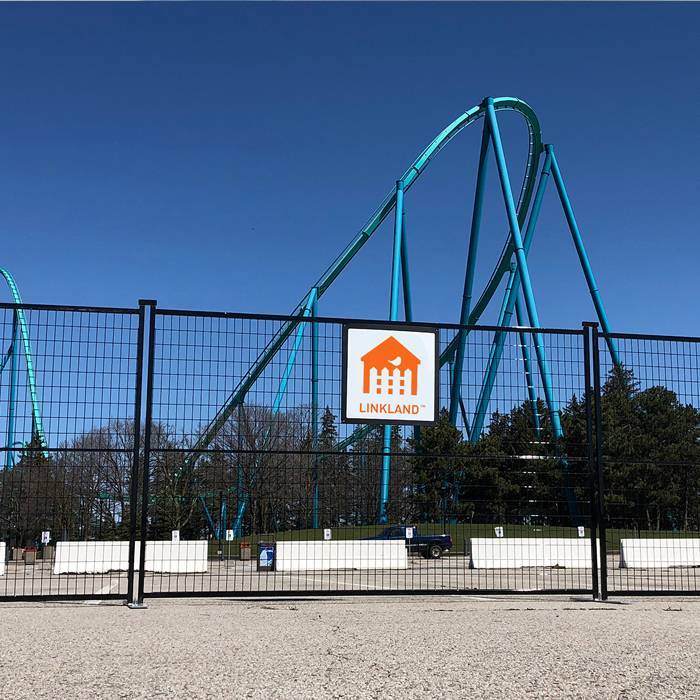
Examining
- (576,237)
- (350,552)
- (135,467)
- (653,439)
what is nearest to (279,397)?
(135,467)

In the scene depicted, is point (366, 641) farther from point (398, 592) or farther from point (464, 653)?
point (398, 592)

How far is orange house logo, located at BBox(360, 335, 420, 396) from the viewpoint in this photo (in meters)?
9.78

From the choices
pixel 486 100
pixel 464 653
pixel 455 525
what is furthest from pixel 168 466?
pixel 486 100

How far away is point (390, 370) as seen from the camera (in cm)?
987

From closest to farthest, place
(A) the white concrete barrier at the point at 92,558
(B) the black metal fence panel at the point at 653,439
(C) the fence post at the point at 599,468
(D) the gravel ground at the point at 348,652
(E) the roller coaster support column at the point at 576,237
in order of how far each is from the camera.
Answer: (D) the gravel ground at the point at 348,652 → (C) the fence post at the point at 599,468 → (B) the black metal fence panel at the point at 653,439 → (A) the white concrete barrier at the point at 92,558 → (E) the roller coaster support column at the point at 576,237

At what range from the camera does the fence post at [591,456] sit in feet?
32.1

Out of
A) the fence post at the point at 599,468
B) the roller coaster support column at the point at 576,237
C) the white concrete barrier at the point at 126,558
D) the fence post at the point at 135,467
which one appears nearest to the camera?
the fence post at the point at 135,467

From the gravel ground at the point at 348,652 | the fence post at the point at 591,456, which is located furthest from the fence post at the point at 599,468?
the gravel ground at the point at 348,652

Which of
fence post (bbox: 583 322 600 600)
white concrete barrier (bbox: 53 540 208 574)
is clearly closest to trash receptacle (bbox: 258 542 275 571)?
white concrete barrier (bbox: 53 540 208 574)

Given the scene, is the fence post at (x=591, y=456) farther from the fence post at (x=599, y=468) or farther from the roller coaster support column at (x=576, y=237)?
the roller coaster support column at (x=576, y=237)

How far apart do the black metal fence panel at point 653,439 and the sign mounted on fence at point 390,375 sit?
6.90ft

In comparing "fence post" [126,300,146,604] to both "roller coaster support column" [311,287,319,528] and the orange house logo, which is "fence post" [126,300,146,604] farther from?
the orange house logo

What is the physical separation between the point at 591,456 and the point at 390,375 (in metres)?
2.47

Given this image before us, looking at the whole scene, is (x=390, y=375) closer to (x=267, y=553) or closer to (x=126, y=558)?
(x=267, y=553)
